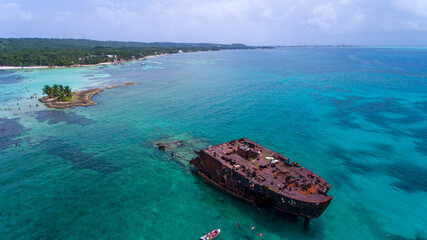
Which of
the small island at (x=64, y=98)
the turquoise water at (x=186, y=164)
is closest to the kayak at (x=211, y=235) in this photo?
the turquoise water at (x=186, y=164)

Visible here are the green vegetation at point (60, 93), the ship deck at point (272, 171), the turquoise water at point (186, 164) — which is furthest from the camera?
the green vegetation at point (60, 93)

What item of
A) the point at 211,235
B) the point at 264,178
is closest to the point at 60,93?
the point at 211,235

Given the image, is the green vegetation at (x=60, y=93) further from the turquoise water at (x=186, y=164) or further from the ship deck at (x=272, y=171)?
the ship deck at (x=272, y=171)

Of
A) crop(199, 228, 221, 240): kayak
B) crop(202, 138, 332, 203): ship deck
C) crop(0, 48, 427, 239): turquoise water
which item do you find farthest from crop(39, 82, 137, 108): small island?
crop(199, 228, 221, 240): kayak

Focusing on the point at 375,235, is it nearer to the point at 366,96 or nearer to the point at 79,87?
the point at 366,96

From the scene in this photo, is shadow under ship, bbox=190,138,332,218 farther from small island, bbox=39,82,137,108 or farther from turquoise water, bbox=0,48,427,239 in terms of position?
small island, bbox=39,82,137,108

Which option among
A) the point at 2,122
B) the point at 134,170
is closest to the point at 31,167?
the point at 134,170

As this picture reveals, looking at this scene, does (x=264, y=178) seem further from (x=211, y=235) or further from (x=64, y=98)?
(x=64, y=98)
